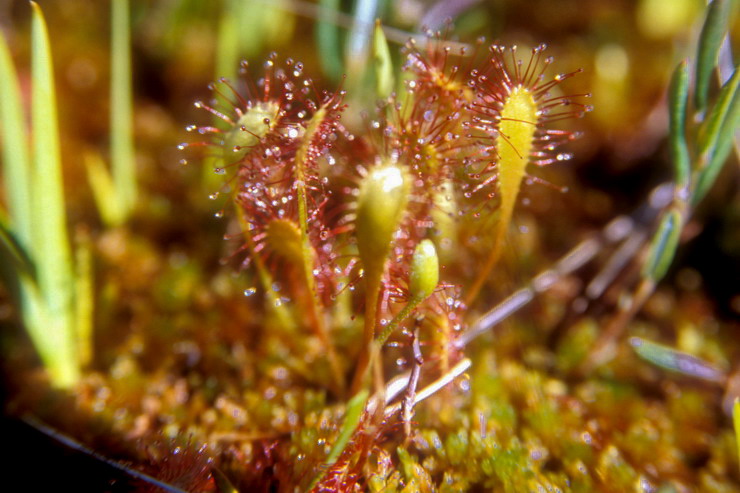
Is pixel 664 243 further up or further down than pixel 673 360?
further up

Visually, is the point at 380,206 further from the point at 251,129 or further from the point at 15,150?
the point at 15,150

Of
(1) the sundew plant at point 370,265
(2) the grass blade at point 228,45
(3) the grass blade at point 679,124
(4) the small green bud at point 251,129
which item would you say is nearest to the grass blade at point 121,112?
(1) the sundew plant at point 370,265

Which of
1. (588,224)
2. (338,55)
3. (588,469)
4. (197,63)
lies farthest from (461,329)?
(197,63)

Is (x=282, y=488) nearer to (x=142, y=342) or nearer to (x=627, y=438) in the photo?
(x=142, y=342)

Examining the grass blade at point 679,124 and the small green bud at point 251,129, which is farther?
the grass blade at point 679,124

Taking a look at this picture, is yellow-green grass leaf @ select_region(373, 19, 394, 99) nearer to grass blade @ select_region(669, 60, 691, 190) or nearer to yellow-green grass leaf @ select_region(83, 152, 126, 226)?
grass blade @ select_region(669, 60, 691, 190)

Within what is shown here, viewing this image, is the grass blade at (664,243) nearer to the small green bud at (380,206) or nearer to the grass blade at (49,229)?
the small green bud at (380,206)

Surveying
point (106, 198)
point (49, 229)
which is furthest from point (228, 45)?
point (49, 229)
